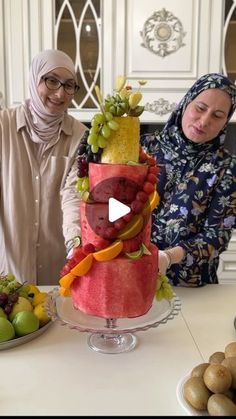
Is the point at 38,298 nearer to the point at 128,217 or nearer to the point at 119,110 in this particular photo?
the point at 128,217

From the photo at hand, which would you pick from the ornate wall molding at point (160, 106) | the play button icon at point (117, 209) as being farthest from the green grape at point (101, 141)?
the ornate wall molding at point (160, 106)

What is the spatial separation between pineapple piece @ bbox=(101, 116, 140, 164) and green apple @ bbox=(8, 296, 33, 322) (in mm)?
366

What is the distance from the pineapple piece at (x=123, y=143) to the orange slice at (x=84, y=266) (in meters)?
0.19

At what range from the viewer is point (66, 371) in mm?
803

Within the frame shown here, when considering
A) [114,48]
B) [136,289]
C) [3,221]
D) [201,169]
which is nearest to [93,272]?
[136,289]

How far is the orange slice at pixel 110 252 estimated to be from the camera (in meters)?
0.77

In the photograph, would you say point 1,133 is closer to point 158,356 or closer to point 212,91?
point 212,91

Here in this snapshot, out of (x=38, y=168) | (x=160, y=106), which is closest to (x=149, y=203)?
(x=38, y=168)

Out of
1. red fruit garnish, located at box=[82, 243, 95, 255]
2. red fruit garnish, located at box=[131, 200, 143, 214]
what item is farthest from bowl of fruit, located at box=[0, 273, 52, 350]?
red fruit garnish, located at box=[131, 200, 143, 214]

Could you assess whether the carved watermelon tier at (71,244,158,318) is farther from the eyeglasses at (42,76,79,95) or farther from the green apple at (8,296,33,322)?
the eyeglasses at (42,76,79,95)

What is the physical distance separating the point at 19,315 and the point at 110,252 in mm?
269

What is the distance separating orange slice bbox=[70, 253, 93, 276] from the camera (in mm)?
791

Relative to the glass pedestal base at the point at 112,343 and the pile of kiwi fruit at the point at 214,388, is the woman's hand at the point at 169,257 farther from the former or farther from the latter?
the pile of kiwi fruit at the point at 214,388

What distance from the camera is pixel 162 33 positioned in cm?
224
